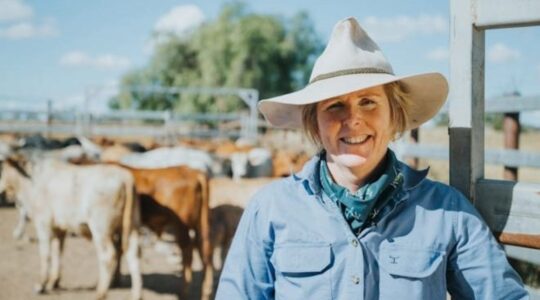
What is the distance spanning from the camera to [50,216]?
6.34 metres

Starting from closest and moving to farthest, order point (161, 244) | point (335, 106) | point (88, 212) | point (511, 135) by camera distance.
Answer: point (335, 106), point (511, 135), point (88, 212), point (161, 244)

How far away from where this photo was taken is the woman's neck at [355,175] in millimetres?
1838

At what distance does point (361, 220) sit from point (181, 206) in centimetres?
495

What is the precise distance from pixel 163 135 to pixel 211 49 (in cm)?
1694

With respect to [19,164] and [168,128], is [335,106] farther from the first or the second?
[168,128]

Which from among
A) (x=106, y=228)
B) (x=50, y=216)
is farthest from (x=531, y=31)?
(x=50, y=216)

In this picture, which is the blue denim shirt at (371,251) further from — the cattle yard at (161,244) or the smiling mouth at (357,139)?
the cattle yard at (161,244)

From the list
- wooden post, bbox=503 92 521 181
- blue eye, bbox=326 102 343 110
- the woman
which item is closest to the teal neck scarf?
the woman

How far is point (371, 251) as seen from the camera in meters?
1.69

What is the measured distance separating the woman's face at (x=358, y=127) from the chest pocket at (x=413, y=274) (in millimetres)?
342

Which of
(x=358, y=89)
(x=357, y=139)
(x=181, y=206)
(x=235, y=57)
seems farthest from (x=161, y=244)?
(x=235, y=57)

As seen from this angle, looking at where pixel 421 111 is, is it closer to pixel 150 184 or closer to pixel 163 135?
pixel 150 184

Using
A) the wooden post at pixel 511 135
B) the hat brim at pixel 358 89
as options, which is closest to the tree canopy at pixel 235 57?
the wooden post at pixel 511 135

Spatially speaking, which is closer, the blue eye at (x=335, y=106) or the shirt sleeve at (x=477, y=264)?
the shirt sleeve at (x=477, y=264)
